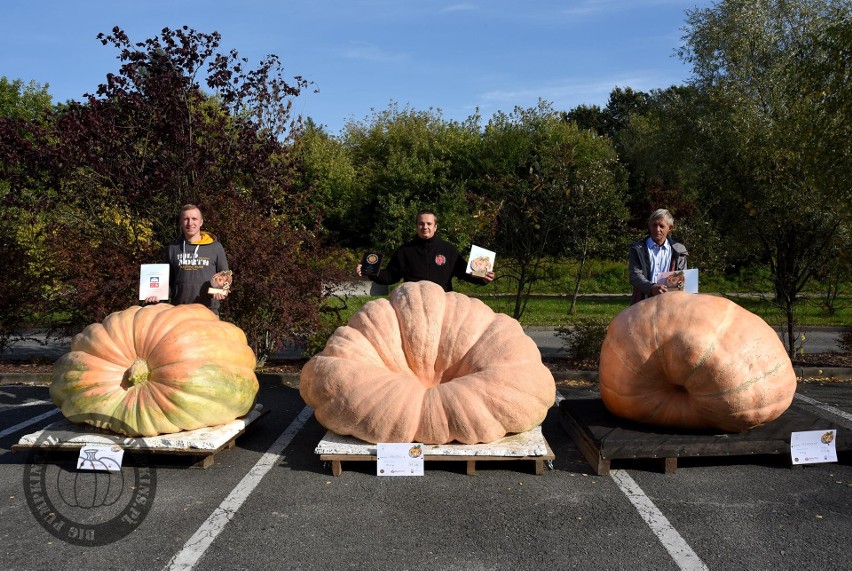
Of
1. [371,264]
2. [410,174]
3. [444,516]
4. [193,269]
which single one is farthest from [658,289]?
[410,174]

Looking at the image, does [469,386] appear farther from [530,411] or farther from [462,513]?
[462,513]

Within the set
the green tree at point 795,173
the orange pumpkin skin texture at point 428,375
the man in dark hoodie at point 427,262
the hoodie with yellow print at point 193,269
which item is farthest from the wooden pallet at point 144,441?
the green tree at point 795,173

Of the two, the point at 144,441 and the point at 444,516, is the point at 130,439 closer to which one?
the point at 144,441

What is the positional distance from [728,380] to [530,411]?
1.31m

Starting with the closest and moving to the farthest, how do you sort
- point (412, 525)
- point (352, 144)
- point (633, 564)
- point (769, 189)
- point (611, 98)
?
point (633, 564), point (412, 525), point (769, 189), point (352, 144), point (611, 98)

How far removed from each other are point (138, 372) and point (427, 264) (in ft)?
8.23

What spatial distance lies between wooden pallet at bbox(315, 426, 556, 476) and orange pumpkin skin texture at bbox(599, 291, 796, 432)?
0.85 metres

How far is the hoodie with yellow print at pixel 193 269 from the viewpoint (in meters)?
5.62

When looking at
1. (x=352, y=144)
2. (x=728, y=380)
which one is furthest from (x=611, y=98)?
(x=728, y=380)

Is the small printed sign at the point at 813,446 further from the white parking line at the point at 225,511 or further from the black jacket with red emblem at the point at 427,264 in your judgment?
the white parking line at the point at 225,511

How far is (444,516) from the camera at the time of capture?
373cm

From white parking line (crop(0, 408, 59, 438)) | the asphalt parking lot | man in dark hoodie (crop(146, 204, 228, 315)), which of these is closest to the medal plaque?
man in dark hoodie (crop(146, 204, 228, 315))

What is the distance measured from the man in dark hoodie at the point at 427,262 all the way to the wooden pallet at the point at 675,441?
179 centimetres

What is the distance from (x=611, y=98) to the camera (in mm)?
52875
